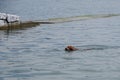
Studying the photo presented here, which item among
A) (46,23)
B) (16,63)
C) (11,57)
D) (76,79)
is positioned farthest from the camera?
(46,23)

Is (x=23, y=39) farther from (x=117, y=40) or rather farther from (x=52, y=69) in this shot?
(x=52, y=69)

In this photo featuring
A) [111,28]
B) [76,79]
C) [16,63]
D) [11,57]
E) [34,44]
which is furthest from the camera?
[111,28]

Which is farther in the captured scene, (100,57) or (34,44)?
(34,44)

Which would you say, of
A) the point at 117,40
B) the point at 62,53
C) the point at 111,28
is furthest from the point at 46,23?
the point at 62,53

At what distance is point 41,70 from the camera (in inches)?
1396

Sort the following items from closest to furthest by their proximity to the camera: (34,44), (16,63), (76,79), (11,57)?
(76,79) < (16,63) < (11,57) < (34,44)

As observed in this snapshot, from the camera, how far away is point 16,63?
3903 centimetres

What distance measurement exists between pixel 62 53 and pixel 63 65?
6590 millimetres

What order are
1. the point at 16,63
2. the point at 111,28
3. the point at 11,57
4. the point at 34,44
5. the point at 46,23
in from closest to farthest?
the point at 16,63, the point at 11,57, the point at 34,44, the point at 111,28, the point at 46,23

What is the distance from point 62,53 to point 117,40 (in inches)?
527

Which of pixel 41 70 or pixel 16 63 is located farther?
pixel 16 63

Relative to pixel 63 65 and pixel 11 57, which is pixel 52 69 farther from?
pixel 11 57

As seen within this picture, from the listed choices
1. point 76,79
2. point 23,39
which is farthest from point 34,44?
point 76,79

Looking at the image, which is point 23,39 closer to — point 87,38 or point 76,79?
point 87,38
